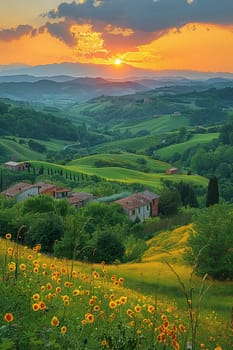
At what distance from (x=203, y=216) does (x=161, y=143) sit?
16634 centimetres

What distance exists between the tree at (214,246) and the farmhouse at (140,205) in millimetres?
46784

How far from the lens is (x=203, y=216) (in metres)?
34.0

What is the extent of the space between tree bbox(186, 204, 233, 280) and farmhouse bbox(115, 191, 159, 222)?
1842 inches

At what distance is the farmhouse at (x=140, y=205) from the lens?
270 feet

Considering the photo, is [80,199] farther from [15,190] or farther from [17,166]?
[17,166]

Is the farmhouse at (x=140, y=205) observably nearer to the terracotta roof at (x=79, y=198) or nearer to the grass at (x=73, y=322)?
the terracotta roof at (x=79, y=198)

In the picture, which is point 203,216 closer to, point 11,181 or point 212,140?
point 11,181

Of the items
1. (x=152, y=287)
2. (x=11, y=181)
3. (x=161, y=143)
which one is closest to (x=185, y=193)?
(x=11, y=181)

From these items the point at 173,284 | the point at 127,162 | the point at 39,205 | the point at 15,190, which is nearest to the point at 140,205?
the point at 15,190

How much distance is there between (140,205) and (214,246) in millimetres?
51743

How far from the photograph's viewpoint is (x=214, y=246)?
3206cm

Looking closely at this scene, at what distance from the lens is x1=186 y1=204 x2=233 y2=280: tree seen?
1256 inches

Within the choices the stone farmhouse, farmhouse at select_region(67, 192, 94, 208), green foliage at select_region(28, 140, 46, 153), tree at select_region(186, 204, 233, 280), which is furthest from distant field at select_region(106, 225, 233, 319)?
green foliage at select_region(28, 140, 46, 153)

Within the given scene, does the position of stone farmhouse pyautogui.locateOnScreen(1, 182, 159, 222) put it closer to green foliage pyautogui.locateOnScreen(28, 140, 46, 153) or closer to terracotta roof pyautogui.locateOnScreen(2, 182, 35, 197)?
terracotta roof pyautogui.locateOnScreen(2, 182, 35, 197)
